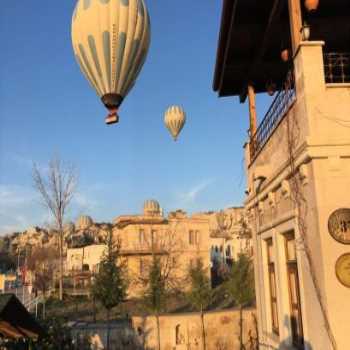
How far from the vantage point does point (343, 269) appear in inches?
196

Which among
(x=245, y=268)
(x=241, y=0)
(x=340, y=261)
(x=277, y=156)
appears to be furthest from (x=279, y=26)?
(x=245, y=268)

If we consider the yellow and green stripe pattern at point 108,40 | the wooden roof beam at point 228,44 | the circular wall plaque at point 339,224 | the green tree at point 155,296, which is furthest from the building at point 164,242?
the circular wall plaque at point 339,224

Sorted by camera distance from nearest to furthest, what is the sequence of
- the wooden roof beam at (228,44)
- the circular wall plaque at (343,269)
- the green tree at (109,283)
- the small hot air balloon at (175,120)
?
the circular wall plaque at (343,269), the wooden roof beam at (228,44), the green tree at (109,283), the small hot air balloon at (175,120)

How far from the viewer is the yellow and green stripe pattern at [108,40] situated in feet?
36.8

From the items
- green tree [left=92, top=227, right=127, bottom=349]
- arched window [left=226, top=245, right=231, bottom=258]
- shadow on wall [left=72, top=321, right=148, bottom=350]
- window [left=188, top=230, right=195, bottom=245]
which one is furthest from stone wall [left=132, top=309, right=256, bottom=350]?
arched window [left=226, top=245, right=231, bottom=258]

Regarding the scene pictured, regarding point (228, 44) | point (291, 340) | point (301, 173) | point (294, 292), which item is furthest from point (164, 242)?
point (301, 173)

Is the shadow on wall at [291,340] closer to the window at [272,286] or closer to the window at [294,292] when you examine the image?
the window at [294,292]

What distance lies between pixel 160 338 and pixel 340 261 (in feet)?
58.3

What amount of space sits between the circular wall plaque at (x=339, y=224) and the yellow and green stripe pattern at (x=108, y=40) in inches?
312

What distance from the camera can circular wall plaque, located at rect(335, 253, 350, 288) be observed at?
4.93 m

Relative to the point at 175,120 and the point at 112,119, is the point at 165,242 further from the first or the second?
the point at 112,119

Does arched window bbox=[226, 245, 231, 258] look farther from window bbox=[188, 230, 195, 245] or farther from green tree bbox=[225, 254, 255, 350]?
green tree bbox=[225, 254, 255, 350]

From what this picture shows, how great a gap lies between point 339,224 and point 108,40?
28.2ft

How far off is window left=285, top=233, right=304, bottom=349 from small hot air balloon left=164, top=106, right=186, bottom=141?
20517mm
